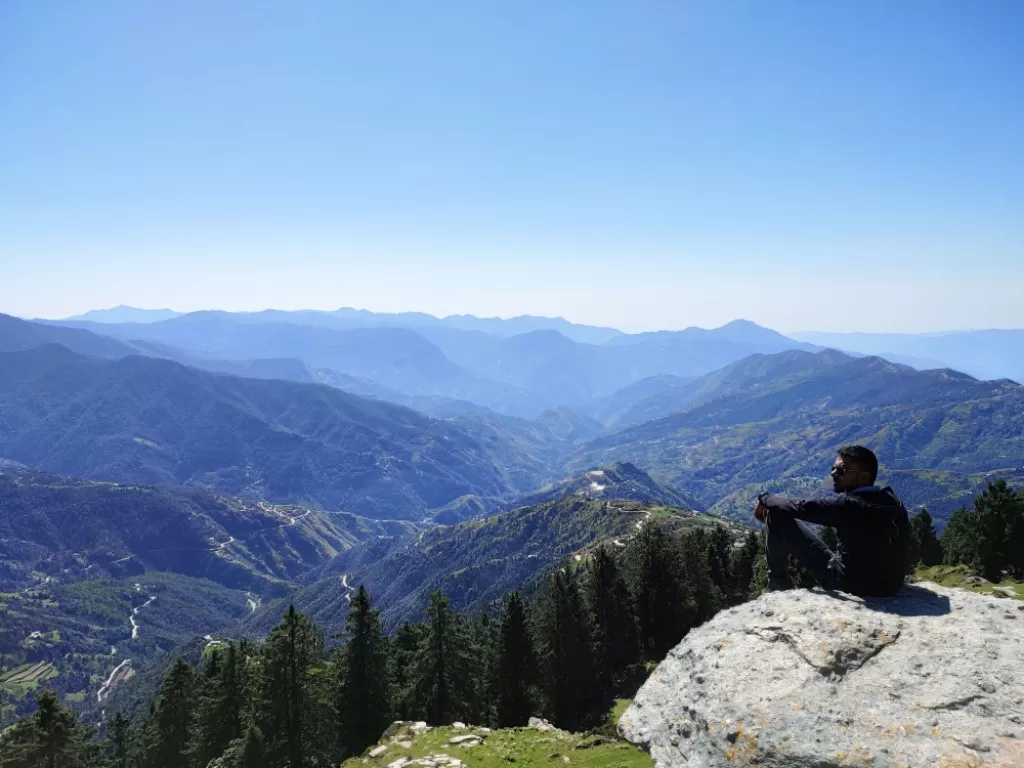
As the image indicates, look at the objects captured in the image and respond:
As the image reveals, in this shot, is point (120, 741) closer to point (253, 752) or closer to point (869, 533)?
point (253, 752)

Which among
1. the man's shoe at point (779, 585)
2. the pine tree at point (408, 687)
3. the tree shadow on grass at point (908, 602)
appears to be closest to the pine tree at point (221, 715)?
the pine tree at point (408, 687)

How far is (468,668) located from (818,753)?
48.0 m

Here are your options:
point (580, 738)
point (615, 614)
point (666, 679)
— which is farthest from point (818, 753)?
point (615, 614)

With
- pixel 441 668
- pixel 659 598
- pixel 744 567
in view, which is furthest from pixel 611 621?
pixel 744 567

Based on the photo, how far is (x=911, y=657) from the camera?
9.64 metres

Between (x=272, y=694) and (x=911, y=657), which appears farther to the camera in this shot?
(x=272, y=694)

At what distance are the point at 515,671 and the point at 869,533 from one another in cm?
4767

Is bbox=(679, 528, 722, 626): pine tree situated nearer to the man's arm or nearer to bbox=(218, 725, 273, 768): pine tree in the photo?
bbox=(218, 725, 273, 768): pine tree

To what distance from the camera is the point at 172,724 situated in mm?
53906

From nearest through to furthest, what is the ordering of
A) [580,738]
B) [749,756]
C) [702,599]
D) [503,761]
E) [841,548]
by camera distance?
[749,756], [841,548], [503,761], [580,738], [702,599]

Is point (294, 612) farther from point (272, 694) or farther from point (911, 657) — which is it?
point (911, 657)

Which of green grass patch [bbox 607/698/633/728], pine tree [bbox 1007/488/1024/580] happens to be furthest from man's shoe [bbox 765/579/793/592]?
pine tree [bbox 1007/488/1024/580]

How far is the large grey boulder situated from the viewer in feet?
27.0

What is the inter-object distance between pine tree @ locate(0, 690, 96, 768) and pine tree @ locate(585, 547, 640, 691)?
44388 millimetres
